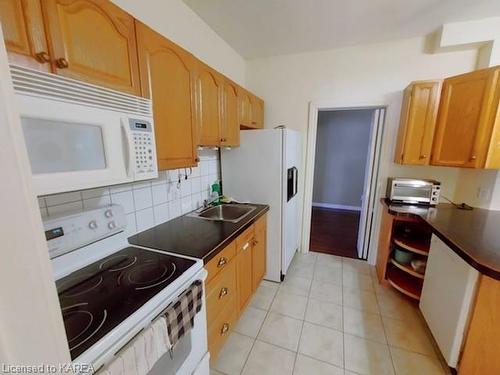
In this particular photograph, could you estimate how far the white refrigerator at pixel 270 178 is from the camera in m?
2.08

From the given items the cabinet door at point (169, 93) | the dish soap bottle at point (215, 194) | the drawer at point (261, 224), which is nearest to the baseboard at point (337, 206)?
the drawer at point (261, 224)

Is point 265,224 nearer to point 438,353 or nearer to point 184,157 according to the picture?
point 184,157

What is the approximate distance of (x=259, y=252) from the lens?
81.6 inches

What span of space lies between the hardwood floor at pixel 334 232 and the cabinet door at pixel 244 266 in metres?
1.53

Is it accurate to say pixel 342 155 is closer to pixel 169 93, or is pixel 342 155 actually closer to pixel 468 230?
pixel 468 230

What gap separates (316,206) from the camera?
5.16 m

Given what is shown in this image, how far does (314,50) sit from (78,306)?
A: 117 inches

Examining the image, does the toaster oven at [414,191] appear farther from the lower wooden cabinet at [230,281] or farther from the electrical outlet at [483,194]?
the lower wooden cabinet at [230,281]

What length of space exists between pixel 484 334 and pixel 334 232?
2.50 metres

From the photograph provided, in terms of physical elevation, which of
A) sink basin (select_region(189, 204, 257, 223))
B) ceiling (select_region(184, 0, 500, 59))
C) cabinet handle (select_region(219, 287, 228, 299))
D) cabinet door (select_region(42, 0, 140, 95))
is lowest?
cabinet handle (select_region(219, 287, 228, 299))

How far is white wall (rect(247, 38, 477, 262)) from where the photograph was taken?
2.19 metres

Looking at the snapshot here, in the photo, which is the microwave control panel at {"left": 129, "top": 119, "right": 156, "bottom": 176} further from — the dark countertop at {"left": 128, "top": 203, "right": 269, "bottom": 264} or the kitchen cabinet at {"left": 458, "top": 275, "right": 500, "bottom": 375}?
the kitchen cabinet at {"left": 458, "top": 275, "right": 500, "bottom": 375}

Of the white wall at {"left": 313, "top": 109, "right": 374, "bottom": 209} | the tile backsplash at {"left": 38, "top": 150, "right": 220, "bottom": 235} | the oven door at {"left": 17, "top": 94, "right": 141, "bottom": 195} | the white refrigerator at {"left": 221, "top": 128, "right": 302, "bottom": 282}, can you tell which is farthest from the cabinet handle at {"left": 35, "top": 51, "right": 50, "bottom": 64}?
the white wall at {"left": 313, "top": 109, "right": 374, "bottom": 209}

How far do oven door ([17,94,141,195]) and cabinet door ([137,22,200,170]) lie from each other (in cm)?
30
